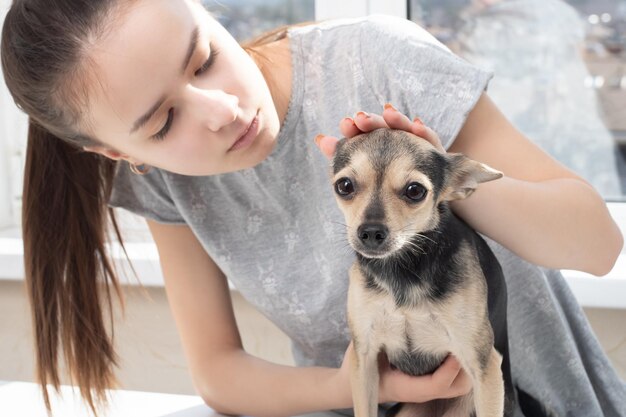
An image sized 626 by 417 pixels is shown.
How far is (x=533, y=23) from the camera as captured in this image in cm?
170

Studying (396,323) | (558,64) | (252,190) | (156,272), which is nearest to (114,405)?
(252,190)

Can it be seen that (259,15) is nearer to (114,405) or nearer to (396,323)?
(114,405)

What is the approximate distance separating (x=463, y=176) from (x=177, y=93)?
337 millimetres

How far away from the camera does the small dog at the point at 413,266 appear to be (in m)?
0.74

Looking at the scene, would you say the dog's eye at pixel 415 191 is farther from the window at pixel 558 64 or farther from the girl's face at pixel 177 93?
the window at pixel 558 64

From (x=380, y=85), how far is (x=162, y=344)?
1080 millimetres

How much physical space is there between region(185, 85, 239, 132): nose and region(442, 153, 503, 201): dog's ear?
0.88 feet

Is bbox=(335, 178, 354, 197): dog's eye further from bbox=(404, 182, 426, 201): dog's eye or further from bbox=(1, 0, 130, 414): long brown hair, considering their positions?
bbox=(1, 0, 130, 414): long brown hair

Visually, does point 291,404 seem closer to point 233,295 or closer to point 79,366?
point 79,366

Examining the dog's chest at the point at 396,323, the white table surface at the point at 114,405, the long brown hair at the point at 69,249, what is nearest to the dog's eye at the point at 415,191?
the dog's chest at the point at 396,323

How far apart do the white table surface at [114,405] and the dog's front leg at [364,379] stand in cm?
41

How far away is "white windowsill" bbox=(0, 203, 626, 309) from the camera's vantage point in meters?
1.49

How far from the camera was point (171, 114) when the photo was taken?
0.91m

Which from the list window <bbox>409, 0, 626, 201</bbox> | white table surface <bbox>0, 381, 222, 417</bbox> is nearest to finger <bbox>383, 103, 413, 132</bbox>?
white table surface <bbox>0, 381, 222, 417</bbox>
